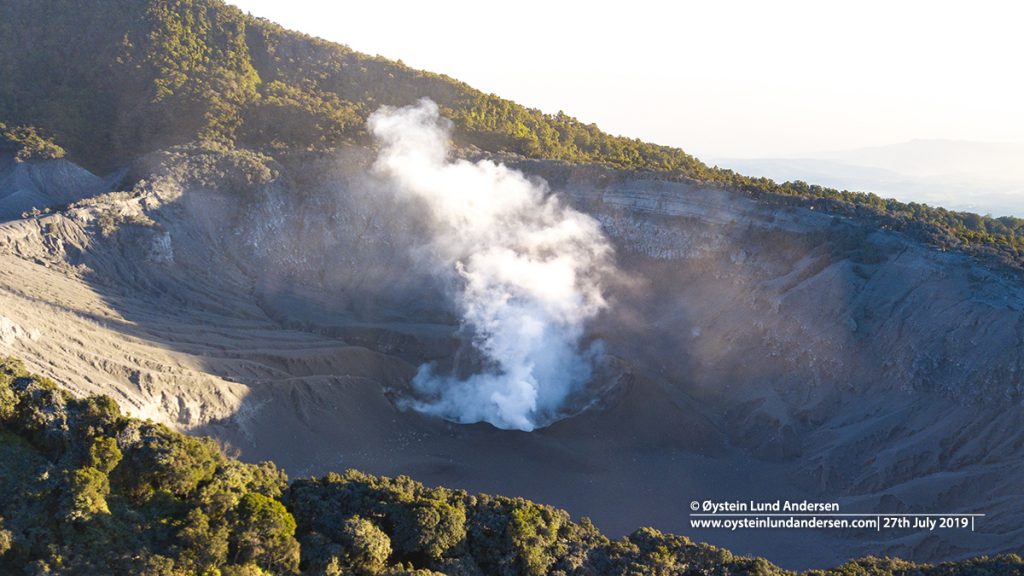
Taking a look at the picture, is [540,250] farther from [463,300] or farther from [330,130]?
[330,130]

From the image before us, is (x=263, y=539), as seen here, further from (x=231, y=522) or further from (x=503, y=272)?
(x=503, y=272)

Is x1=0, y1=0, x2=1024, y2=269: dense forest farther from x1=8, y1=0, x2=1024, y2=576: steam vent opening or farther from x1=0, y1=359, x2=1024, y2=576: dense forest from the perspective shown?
x1=0, y1=359, x2=1024, y2=576: dense forest

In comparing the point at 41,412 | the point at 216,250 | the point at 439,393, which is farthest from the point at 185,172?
the point at 41,412

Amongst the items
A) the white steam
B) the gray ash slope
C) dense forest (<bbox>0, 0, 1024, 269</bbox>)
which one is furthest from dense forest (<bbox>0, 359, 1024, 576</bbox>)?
dense forest (<bbox>0, 0, 1024, 269</bbox>)

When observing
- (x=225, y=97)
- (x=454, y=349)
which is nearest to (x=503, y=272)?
(x=454, y=349)

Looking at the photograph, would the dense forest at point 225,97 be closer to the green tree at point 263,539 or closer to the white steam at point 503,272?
the white steam at point 503,272

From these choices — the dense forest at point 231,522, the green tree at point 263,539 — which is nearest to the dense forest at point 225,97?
the dense forest at point 231,522

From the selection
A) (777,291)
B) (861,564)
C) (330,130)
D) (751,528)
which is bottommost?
(751,528)
